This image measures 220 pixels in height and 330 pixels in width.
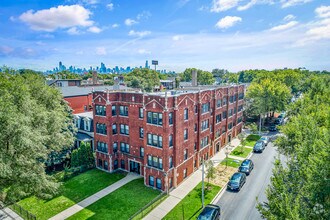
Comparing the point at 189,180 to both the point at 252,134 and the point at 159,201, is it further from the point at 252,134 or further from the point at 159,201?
the point at 252,134

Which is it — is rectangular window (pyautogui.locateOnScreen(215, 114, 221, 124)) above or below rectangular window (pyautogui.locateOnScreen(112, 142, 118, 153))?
above

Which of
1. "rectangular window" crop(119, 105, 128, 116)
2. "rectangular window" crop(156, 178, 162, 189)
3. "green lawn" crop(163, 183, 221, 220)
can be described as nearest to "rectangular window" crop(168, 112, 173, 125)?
"rectangular window" crop(156, 178, 162, 189)

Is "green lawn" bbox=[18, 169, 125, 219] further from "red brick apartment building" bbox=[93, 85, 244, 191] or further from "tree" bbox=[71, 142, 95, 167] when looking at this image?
"red brick apartment building" bbox=[93, 85, 244, 191]

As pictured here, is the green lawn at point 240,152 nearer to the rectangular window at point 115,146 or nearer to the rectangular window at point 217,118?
the rectangular window at point 217,118

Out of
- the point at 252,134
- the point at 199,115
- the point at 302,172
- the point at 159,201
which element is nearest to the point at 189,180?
the point at 159,201

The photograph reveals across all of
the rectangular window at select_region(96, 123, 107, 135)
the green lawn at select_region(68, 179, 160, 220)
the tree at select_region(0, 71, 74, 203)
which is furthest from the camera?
the rectangular window at select_region(96, 123, 107, 135)

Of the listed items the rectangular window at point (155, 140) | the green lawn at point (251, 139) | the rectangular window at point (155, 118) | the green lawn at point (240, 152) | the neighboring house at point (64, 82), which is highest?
the neighboring house at point (64, 82)

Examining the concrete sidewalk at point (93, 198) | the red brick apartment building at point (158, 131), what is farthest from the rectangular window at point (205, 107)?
the concrete sidewalk at point (93, 198)

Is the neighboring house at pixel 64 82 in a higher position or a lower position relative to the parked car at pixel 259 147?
higher
